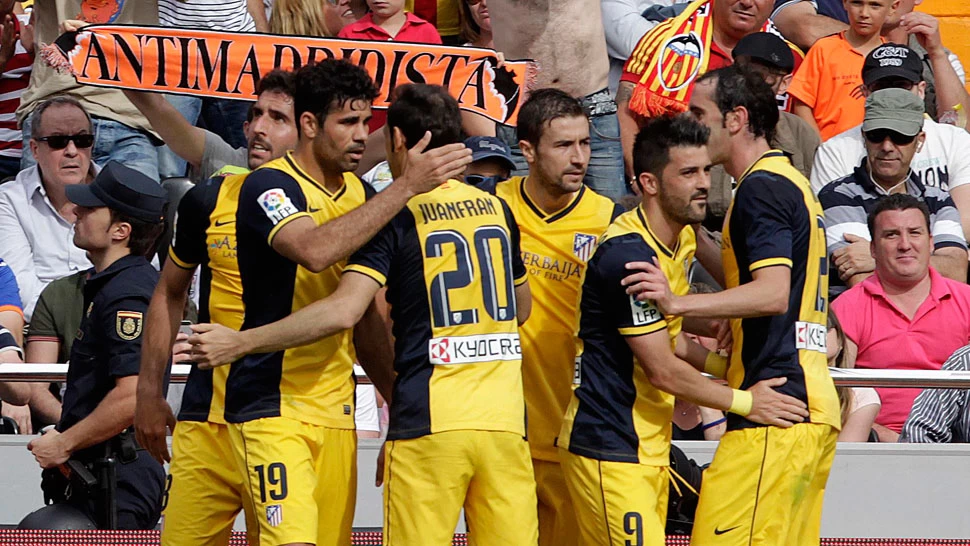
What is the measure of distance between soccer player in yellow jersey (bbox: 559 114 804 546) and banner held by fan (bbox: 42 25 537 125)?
2.86m

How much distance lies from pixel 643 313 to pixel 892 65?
4582 millimetres

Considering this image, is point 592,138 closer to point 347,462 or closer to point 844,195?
point 844,195

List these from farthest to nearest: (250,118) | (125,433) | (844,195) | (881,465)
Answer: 1. (844,195)
2. (881,465)
3. (250,118)
4. (125,433)

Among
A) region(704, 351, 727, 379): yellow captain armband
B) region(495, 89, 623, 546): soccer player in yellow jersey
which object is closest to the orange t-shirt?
region(495, 89, 623, 546): soccer player in yellow jersey

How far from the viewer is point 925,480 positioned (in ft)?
23.5

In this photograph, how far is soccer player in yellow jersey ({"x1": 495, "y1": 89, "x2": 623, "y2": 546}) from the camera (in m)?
5.84

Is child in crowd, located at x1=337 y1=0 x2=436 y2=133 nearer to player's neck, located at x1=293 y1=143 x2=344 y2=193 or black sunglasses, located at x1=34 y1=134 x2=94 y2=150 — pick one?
black sunglasses, located at x1=34 y1=134 x2=94 y2=150

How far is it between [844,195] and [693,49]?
1.25m

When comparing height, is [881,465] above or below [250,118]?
below

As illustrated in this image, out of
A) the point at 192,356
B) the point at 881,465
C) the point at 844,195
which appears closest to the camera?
the point at 192,356

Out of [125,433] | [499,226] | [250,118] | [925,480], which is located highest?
[250,118]

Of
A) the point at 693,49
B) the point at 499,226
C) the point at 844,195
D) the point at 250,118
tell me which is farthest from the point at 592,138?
the point at 499,226

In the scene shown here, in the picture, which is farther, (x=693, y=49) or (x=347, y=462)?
(x=693, y=49)

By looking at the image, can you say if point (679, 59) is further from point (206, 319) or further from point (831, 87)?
point (206, 319)
